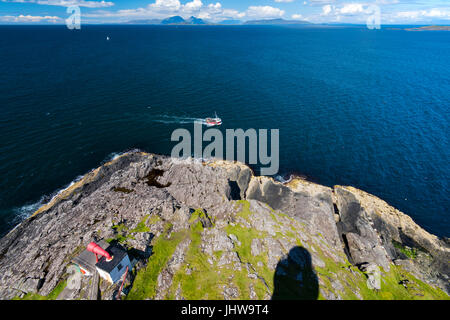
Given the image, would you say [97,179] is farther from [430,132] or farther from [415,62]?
[415,62]

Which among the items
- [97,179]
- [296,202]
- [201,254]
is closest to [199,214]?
[201,254]

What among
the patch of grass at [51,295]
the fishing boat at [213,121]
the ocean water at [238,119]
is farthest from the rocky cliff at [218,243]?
the fishing boat at [213,121]

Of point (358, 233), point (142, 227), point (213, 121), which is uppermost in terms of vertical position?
point (213, 121)

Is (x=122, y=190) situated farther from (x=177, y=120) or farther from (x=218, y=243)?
(x=177, y=120)

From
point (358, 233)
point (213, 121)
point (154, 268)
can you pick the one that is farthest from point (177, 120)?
point (358, 233)

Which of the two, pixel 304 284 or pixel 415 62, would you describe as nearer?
pixel 304 284

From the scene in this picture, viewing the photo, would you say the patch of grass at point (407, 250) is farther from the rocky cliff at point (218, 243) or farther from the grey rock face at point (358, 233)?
the grey rock face at point (358, 233)
